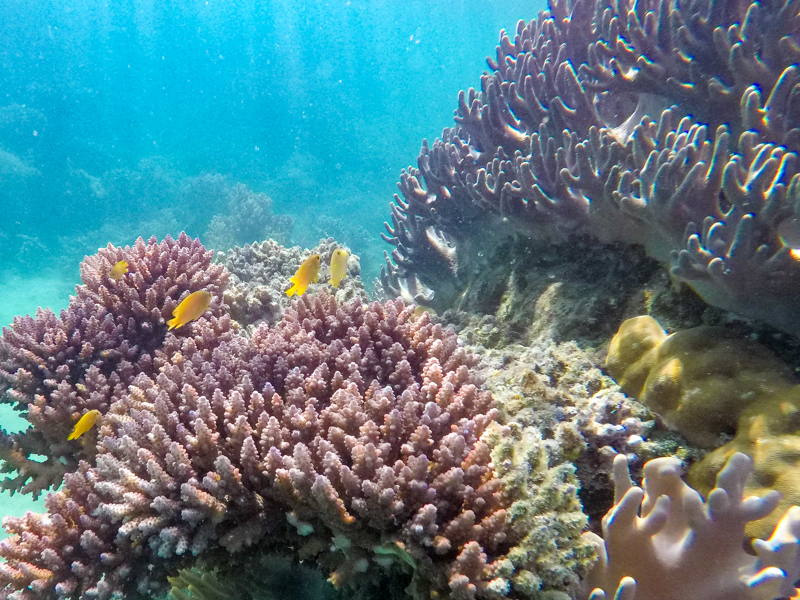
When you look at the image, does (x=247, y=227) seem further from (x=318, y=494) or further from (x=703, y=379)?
(x=703, y=379)

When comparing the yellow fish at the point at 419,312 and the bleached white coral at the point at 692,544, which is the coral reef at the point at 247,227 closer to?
the yellow fish at the point at 419,312

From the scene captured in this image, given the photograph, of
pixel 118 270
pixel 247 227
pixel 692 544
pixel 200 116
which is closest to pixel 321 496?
pixel 692 544

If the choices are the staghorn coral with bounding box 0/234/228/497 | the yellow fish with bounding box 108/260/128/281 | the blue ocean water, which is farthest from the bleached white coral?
the blue ocean water

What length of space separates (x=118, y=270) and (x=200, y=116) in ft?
145

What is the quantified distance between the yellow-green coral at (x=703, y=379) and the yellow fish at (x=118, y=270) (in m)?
4.34

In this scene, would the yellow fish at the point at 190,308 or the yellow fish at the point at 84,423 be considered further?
the yellow fish at the point at 190,308

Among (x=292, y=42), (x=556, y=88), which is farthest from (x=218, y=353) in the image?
(x=292, y=42)

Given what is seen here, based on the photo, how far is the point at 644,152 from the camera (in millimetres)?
3295

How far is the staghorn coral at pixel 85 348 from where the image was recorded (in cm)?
325

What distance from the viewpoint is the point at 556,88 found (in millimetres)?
4746

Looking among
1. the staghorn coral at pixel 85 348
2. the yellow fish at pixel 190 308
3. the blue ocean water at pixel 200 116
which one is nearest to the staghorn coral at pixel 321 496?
the yellow fish at pixel 190 308

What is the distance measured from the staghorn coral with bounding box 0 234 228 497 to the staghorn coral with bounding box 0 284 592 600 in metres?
0.96

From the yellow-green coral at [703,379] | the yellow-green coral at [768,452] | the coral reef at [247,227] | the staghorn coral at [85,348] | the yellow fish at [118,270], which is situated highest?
the coral reef at [247,227]

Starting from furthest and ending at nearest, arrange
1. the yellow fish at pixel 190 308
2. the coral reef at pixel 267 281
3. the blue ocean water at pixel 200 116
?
the blue ocean water at pixel 200 116
the coral reef at pixel 267 281
the yellow fish at pixel 190 308
